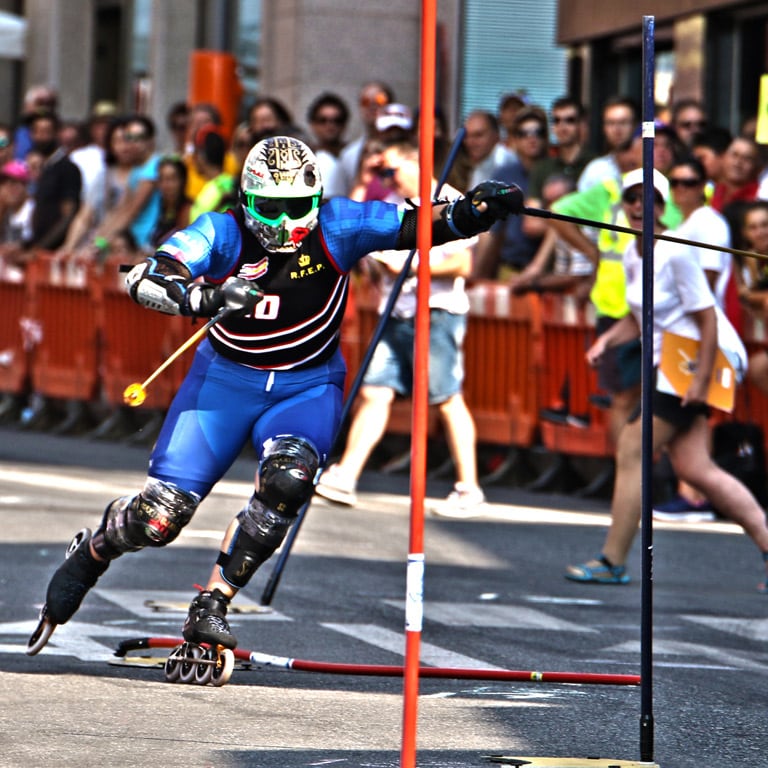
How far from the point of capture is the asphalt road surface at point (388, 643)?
6.29 m

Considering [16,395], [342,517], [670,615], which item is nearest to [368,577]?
[670,615]

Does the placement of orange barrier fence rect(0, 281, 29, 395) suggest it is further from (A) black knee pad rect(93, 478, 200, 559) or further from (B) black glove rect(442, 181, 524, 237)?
(B) black glove rect(442, 181, 524, 237)

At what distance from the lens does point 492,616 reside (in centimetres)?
918

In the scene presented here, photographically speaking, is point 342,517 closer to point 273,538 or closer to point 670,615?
point 670,615

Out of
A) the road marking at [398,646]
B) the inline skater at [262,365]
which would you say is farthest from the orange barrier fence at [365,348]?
the inline skater at [262,365]

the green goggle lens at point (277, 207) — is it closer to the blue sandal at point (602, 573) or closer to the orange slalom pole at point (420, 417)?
the orange slalom pole at point (420, 417)

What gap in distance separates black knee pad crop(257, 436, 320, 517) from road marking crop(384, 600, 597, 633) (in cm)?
171

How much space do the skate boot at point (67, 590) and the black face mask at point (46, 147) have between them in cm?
1304

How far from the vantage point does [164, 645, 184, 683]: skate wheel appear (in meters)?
7.14

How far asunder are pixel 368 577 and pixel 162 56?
19.1 meters

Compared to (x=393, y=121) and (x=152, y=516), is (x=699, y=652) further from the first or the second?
(x=393, y=121)

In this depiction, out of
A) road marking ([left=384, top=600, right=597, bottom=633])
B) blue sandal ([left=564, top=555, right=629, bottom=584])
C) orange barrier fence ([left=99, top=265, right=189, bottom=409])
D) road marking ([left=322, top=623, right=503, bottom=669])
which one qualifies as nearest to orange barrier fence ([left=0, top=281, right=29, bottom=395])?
orange barrier fence ([left=99, top=265, right=189, bottom=409])

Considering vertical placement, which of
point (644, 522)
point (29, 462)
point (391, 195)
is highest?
point (391, 195)

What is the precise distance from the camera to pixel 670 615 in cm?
942
